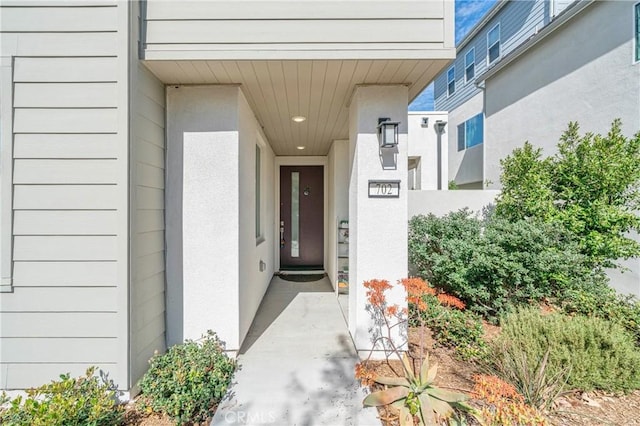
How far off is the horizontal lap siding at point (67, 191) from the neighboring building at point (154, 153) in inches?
0.4

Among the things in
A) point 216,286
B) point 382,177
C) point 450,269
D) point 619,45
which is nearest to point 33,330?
point 216,286

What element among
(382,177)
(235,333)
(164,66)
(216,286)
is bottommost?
(235,333)

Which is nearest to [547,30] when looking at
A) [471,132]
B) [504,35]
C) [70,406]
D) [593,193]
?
[504,35]

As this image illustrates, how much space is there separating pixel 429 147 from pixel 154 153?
8.42m

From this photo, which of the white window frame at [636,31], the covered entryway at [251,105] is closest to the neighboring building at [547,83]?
the white window frame at [636,31]

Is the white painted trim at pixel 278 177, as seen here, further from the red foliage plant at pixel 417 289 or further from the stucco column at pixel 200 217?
the red foliage plant at pixel 417 289

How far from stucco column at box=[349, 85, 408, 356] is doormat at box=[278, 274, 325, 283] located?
113 inches

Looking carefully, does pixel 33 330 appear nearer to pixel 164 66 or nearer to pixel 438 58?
pixel 164 66

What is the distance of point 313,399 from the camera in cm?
216

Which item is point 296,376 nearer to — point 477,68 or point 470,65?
point 477,68

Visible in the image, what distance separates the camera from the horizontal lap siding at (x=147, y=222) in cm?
221

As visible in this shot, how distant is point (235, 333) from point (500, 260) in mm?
3231

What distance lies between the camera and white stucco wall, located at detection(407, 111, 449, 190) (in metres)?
8.98

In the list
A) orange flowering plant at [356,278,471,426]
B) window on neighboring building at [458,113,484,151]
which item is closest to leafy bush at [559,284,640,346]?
orange flowering plant at [356,278,471,426]
